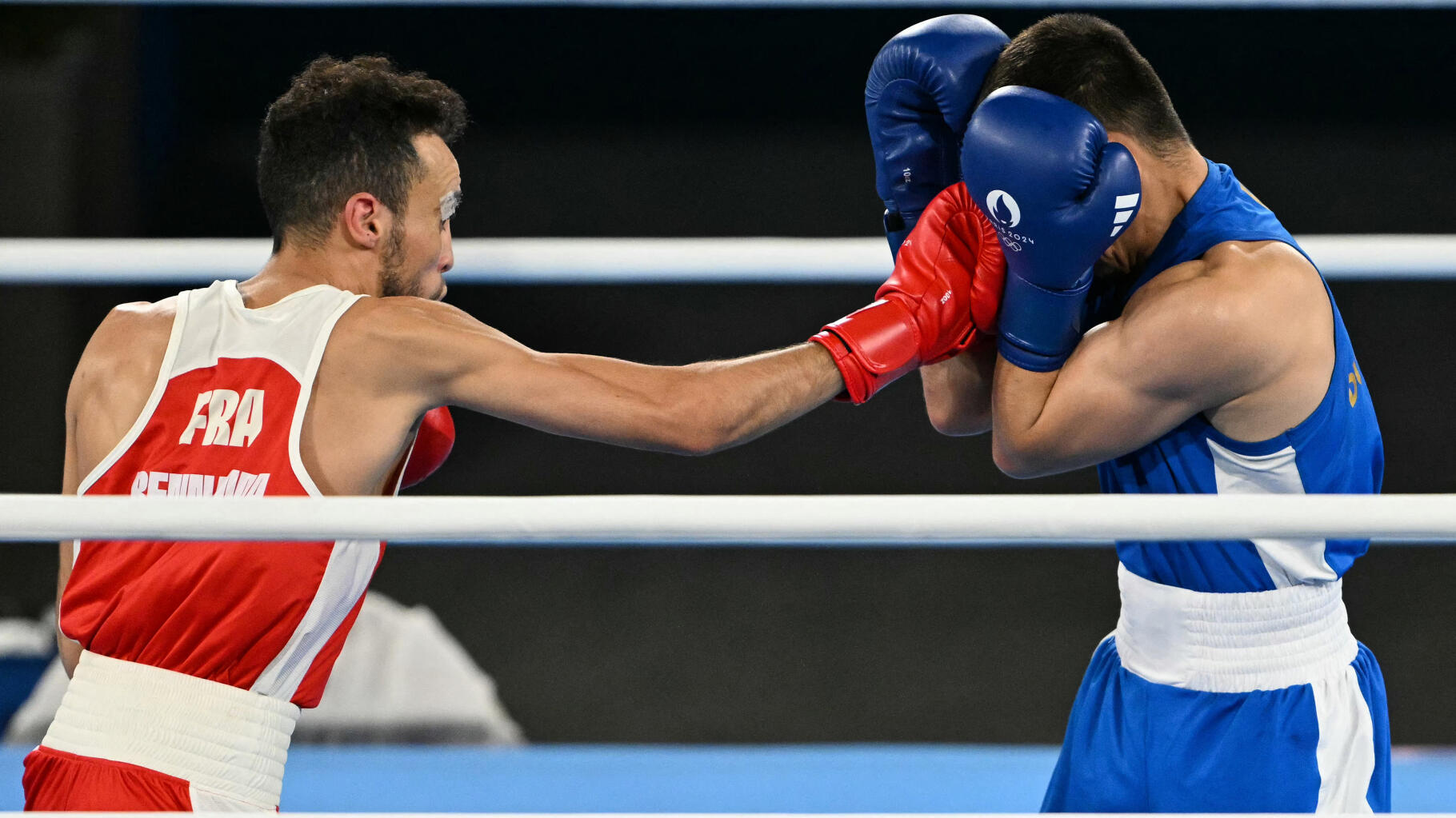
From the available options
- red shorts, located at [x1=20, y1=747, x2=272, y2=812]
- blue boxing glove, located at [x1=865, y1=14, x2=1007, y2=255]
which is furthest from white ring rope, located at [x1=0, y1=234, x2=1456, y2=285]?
red shorts, located at [x1=20, y1=747, x2=272, y2=812]

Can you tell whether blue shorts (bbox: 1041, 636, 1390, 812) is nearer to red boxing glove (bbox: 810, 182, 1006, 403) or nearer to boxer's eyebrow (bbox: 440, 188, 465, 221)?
red boxing glove (bbox: 810, 182, 1006, 403)

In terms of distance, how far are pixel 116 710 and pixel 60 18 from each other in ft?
10.7

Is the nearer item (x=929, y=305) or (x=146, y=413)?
(x=146, y=413)

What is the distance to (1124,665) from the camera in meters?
2.01

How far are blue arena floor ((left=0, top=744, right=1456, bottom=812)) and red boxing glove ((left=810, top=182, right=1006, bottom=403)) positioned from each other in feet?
5.48

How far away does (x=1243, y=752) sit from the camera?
1848 millimetres

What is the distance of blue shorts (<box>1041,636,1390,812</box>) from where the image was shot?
1837 millimetres

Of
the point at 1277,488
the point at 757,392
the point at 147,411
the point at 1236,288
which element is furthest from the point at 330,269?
the point at 1277,488

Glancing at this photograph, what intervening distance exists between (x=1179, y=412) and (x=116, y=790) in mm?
1444

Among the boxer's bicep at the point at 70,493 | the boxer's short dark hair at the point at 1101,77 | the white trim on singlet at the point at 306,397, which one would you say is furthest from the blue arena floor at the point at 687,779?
the boxer's short dark hair at the point at 1101,77

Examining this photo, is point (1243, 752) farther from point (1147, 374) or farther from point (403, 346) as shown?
point (403, 346)

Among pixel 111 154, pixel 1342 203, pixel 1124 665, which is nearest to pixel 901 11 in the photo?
pixel 1342 203

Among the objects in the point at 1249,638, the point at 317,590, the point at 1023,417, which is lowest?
the point at 1249,638

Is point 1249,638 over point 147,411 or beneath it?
beneath
